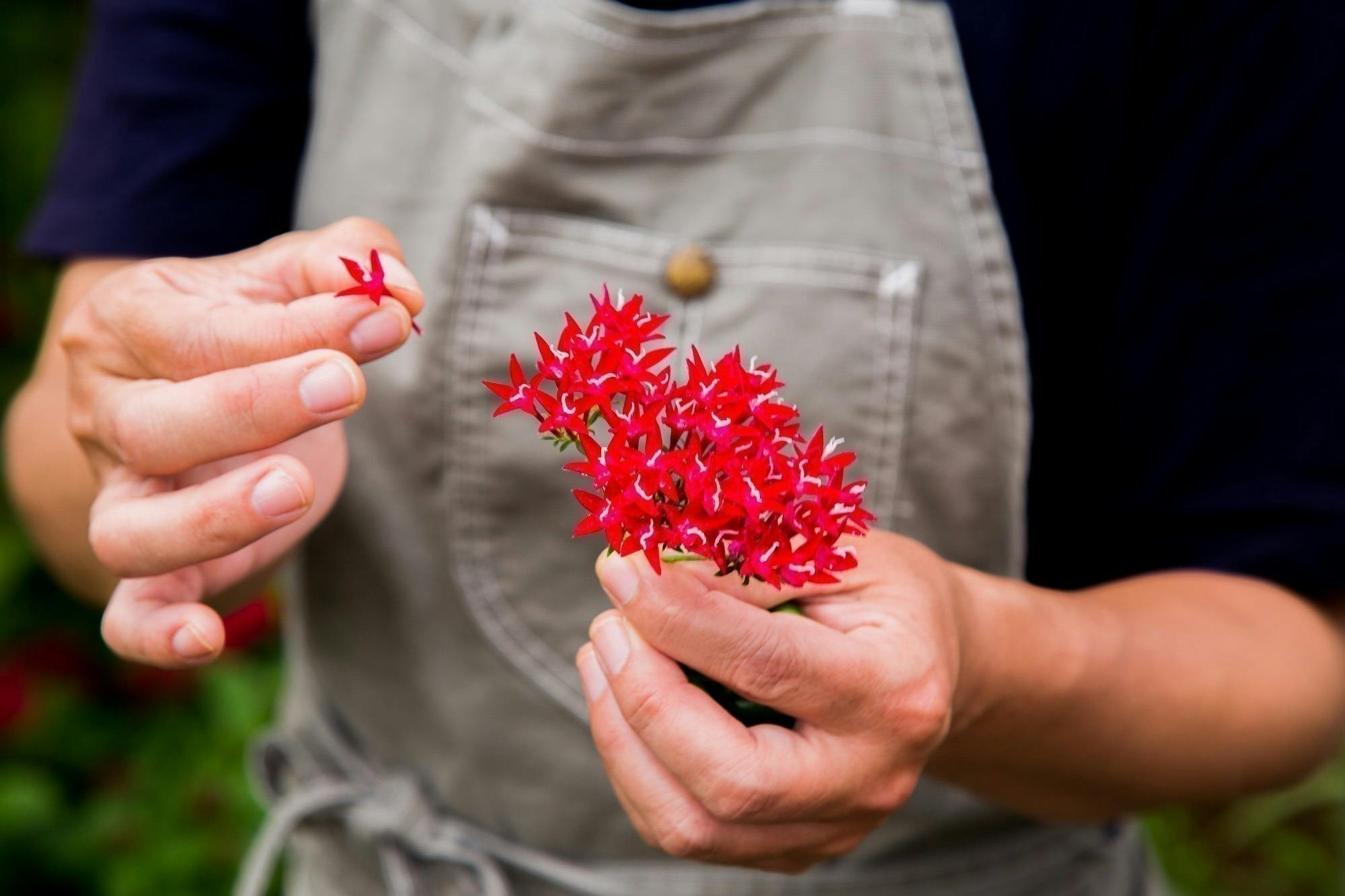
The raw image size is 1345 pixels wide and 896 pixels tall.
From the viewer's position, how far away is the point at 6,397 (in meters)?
1.79

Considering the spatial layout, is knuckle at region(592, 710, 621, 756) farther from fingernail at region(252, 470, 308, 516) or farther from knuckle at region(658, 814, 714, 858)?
fingernail at region(252, 470, 308, 516)

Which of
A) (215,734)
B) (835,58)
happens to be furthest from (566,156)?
(215,734)

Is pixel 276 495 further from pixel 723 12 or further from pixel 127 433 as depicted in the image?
pixel 723 12

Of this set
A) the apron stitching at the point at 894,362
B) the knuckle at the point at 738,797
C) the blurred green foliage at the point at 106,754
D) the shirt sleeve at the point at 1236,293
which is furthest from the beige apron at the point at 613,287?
the blurred green foliage at the point at 106,754

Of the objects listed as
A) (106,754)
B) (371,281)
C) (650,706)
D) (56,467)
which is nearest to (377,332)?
(371,281)

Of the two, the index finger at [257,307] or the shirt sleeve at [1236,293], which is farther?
the shirt sleeve at [1236,293]

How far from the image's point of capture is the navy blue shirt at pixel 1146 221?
0.81 m

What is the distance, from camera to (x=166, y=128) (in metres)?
0.92

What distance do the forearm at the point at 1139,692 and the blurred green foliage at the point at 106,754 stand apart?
39.3 inches

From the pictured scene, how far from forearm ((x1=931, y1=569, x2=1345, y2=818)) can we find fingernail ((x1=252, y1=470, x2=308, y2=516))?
0.39 meters

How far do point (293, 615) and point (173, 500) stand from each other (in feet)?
1.80

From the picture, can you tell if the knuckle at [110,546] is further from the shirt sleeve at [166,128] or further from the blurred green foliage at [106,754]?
the blurred green foliage at [106,754]

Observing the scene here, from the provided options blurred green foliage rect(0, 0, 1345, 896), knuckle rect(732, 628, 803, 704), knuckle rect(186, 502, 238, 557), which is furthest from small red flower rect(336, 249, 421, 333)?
blurred green foliage rect(0, 0, 1345, 896)

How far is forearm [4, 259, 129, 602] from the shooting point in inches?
34.6
